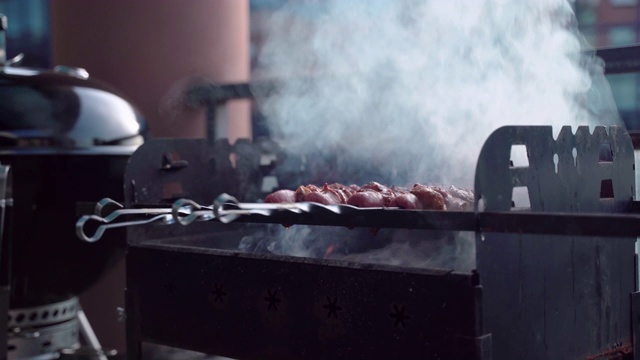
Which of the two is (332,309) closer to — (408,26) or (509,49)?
(509,49)

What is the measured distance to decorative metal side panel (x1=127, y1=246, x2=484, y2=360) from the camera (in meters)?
2.04

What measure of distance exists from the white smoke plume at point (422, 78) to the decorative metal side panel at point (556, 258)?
0.62m

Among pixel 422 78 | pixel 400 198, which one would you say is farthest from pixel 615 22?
pixel 400 198

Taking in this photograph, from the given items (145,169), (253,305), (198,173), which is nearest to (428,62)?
(198,173)

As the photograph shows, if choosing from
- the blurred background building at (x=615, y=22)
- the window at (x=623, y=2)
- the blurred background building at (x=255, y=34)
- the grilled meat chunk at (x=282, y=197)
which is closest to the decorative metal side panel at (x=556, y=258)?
the grilled meat chunk at (x=282, y=197)

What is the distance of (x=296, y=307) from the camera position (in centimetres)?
236

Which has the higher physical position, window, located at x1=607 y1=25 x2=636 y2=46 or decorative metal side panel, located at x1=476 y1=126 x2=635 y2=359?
window, located at x1=607 y1=25 x2=636 y2=46

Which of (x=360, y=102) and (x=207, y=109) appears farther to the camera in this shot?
(x=207, y=109)

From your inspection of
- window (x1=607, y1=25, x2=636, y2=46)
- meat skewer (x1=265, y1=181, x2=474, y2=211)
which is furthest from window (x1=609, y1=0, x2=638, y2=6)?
meat skewer (x1=265, y1=181, x2=474, y2=211)

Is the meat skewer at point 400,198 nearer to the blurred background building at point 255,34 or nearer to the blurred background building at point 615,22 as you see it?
the blurred background building at point 255,34

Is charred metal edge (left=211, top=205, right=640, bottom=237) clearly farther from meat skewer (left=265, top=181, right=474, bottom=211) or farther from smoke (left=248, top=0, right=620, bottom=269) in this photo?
smoke (left=248, top=0, right=620, bottom=269)

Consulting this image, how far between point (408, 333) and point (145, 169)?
148 centimetres

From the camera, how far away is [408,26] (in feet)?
12.5

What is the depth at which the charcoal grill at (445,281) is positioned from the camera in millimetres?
1996
